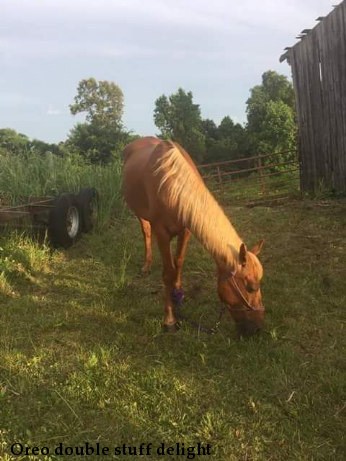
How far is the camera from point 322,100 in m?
8.60

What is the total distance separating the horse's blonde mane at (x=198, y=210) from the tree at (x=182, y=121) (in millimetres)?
16531

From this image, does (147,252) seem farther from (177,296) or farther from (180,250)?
(177,296)

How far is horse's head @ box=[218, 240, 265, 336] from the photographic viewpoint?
2990 millimetres

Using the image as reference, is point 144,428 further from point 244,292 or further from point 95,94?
point 95,94

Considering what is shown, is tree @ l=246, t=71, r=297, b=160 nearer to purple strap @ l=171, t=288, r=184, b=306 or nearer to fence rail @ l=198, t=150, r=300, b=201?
fence rail @ l=198, t=150, r=300, b=201

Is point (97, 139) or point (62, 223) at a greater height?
point (97, 139)

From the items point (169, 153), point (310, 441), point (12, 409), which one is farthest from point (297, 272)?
point (12, 409)

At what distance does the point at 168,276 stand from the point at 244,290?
945 millimetres

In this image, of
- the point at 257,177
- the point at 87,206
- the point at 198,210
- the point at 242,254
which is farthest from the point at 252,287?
the point at 257,177

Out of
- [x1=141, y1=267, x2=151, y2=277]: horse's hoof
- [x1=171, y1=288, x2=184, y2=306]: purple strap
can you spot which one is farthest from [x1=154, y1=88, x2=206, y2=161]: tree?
[x1=171, y1=288, x2=184, y2=306]: purple strap

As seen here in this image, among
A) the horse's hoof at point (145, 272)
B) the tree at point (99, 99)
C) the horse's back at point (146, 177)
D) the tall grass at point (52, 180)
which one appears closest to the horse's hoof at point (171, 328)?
the horse's back at point (146, 177)

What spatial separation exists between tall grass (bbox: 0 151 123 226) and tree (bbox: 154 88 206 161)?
11220 millimetres

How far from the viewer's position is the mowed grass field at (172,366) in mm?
2271

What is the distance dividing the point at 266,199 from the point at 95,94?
2821cm
